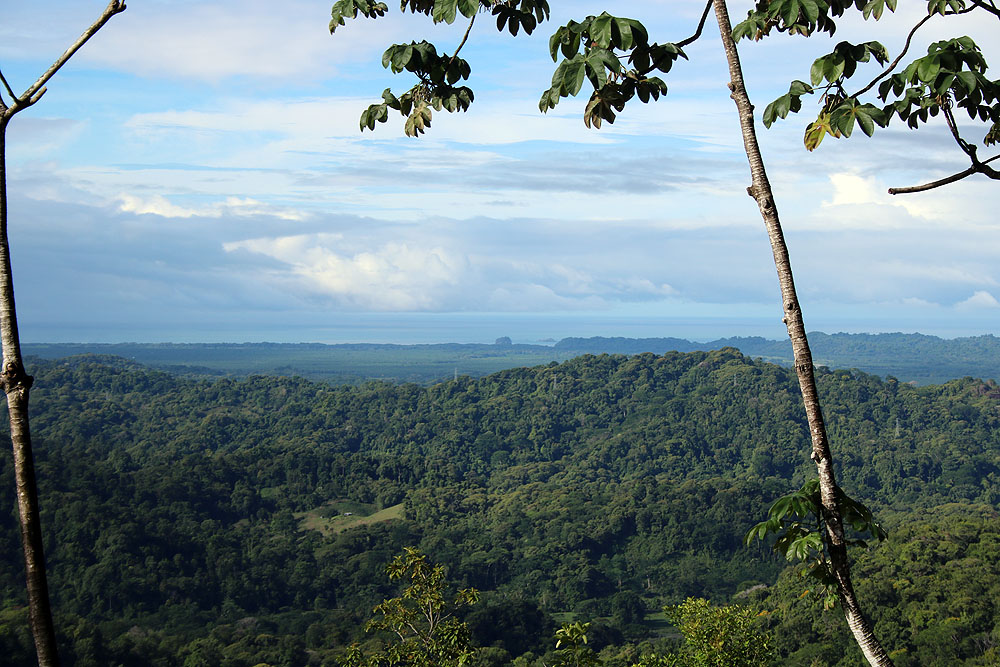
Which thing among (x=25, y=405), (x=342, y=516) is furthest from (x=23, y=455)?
(x=342, y=516)

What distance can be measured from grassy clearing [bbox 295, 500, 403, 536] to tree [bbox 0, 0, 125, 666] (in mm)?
76522

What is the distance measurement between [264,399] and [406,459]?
48.7 m

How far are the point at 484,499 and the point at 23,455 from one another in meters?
82.5

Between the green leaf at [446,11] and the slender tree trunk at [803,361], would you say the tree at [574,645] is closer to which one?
the slender tree trunk at [803,361]

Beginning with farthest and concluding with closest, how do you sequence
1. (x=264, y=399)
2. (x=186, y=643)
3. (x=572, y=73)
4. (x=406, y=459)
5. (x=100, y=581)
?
(x=264, y=399) < (x=406, y=459) < (x=100, y=581) < (x=186, y=643) < (x=572, y=73)

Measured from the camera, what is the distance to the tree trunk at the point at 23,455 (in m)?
3.41

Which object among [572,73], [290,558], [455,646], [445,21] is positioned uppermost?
[445,21]

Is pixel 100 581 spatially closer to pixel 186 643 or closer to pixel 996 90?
pixel 186 643

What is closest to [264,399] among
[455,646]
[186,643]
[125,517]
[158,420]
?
[158,420]

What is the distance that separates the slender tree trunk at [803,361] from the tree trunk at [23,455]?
312 cm

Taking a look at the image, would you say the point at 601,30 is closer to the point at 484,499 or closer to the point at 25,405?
the point at 25,405

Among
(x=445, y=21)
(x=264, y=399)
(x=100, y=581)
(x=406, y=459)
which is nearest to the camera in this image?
(x=445, y=21)

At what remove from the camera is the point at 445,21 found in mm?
3516

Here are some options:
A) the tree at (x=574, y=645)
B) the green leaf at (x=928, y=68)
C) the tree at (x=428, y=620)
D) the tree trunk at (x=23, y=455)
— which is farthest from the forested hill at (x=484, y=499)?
the green leaf at (x=928, y=68)
